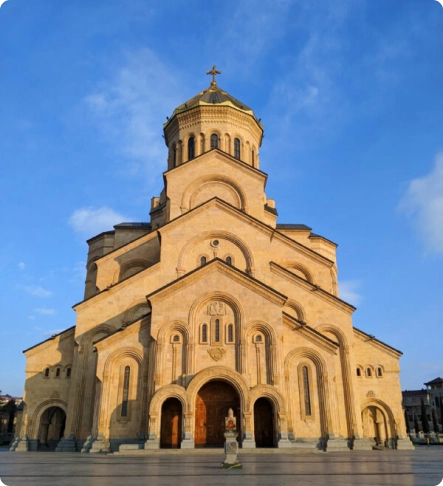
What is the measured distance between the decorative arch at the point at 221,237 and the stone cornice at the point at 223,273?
9.46 ft

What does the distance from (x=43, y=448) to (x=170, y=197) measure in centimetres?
1594

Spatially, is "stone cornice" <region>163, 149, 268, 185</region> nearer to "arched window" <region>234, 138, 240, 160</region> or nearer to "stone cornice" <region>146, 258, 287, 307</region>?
"arched window" <region>234, 138, 240, 160</region>

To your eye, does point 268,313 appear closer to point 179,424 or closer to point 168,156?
point 179,424

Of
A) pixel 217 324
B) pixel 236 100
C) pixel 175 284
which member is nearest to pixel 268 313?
pixel 217 324

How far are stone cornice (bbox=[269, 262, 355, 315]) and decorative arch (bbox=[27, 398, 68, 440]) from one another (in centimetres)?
1360

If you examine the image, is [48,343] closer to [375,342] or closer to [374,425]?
[375,342]

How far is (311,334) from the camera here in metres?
22.3

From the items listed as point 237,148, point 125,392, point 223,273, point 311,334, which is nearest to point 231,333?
point 223,273

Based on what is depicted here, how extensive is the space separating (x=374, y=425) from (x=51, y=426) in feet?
66.4

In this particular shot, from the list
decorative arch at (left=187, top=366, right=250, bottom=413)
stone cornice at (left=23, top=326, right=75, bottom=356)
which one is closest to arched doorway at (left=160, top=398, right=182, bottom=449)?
decorative arch at (left=187, top=366, right=250, bottom=413)

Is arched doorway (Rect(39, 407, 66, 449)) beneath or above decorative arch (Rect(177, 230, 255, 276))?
beneath

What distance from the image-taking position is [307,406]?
21.5 metres

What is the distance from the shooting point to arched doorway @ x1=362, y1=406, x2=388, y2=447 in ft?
90.3

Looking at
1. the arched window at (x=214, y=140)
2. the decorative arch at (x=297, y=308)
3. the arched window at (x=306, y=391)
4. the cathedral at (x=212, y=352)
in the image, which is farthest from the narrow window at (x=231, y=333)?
the arched window at (x=214, y=140)
